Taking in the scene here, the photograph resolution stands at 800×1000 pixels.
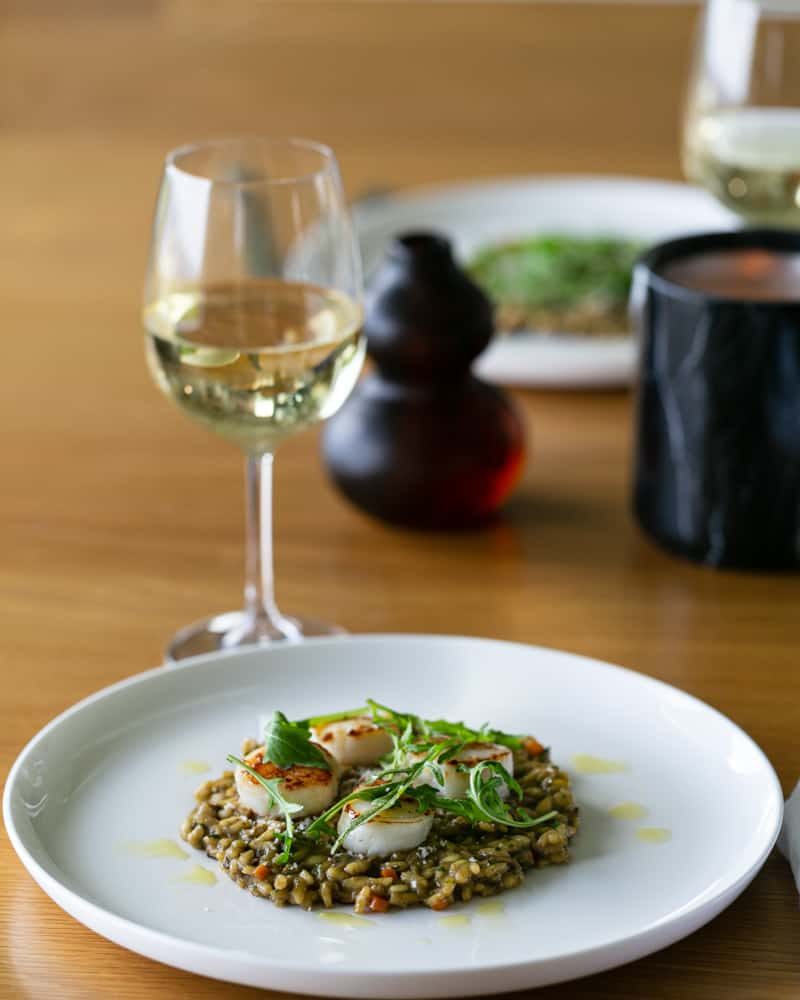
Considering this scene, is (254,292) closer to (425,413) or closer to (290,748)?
(425,413)

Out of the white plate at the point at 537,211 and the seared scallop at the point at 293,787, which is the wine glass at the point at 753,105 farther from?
the seared scallop at the point at 293,787

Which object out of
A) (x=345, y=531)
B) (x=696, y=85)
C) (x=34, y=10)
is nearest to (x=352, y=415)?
(x=345, y=531)

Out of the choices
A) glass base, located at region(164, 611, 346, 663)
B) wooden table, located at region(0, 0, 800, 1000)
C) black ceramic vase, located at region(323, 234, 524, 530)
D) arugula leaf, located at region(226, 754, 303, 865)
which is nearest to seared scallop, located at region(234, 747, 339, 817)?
arugula leaf, located at region(226, 754, 303, 865)

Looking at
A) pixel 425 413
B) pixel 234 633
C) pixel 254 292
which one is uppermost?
pixel 254 292

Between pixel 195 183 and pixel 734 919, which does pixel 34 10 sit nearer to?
pixel 195 183

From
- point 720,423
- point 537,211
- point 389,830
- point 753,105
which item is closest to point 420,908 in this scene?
point 389,830

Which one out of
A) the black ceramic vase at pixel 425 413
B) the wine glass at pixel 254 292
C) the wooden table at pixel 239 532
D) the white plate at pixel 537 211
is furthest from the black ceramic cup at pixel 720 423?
the white plate at pixel 537 211

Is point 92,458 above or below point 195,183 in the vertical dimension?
below
